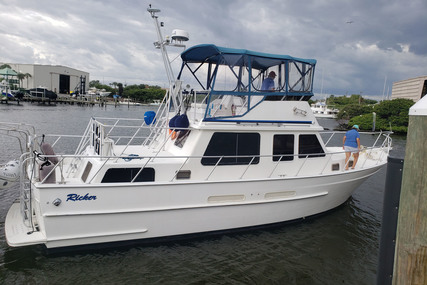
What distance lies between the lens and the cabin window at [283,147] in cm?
723

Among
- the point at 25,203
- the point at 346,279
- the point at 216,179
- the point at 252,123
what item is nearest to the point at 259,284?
the point at 346,279

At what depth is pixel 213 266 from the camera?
19.4 ft

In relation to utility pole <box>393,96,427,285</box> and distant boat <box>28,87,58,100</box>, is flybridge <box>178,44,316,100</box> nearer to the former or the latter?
utility pole <box>393,96,427,285</box>

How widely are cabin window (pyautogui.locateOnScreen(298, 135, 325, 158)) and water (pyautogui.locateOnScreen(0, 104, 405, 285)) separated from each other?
6.22 ft

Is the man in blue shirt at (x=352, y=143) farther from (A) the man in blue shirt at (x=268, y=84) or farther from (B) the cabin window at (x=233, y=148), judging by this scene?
(B) the cabin window at (x=233, y=148)

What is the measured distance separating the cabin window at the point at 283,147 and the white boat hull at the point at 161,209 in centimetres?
67

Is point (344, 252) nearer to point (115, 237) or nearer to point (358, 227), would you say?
point (358, 227)

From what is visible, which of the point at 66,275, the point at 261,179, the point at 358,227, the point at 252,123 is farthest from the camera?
the point at 358,227

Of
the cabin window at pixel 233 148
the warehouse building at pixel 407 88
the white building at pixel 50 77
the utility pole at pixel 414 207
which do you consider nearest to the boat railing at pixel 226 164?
the cabin window at pixel 233 148

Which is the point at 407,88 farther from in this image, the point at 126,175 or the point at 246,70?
the point at 126,175

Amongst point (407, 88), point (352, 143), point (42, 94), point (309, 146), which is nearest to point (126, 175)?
point (309, 146)

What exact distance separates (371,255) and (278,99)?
13.9ft

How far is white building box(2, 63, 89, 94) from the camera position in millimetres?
74812

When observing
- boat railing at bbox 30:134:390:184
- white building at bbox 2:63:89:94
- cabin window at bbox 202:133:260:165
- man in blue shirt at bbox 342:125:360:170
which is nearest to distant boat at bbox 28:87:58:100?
white building at bbox 2:63:89:94
